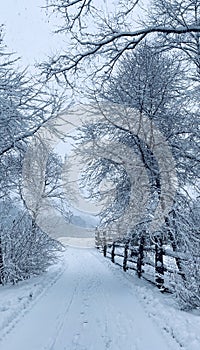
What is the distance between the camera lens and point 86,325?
648 centimetres

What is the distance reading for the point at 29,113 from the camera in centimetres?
938

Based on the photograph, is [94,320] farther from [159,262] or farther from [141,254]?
[141,254]

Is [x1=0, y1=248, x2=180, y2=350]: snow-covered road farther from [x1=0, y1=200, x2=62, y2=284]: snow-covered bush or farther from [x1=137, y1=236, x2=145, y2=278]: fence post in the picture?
[x1=0, y1=200, x2=62, y2=284]: snow-covered bush

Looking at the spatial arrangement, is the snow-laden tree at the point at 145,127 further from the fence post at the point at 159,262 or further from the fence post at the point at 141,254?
the fence post at the point at 159,262

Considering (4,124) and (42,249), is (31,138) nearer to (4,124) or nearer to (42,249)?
(4,124)

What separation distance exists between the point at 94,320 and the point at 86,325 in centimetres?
41

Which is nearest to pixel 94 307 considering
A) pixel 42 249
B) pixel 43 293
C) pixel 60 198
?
pixel 43 293

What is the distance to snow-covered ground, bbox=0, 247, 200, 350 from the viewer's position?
5.29 meters

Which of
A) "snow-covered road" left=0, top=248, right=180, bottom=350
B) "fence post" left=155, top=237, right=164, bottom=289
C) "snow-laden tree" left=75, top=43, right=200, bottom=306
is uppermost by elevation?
"snow-laden tree" left=75, top=43, right=200, bottom=306

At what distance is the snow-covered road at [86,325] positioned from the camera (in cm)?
526

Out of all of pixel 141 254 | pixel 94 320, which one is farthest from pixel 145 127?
pixel 94 320

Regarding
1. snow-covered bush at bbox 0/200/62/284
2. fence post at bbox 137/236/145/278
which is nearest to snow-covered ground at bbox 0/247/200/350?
snow-covered bush at bbox 0/200/62/284

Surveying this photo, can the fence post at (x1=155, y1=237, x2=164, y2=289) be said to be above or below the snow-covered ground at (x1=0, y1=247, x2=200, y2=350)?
above

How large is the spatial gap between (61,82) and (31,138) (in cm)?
379
